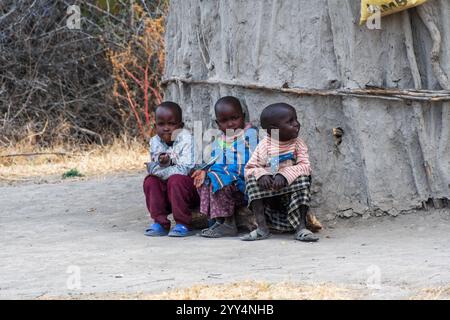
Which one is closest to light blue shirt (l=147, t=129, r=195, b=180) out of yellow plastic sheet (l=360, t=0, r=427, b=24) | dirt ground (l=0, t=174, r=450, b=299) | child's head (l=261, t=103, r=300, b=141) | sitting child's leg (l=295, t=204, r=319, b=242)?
dirt ground (l=0, t=174, r=450, b=299)

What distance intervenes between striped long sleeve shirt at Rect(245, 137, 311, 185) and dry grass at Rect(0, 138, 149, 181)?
3.91m

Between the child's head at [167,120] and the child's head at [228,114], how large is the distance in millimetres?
376

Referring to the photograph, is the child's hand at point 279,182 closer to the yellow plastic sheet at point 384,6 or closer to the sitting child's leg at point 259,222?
the sitting child's leg at point 259,222

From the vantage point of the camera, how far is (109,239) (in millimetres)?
6176

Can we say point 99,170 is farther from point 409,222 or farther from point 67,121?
point 409,222

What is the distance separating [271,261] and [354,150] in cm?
132

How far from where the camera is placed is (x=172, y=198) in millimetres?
6207

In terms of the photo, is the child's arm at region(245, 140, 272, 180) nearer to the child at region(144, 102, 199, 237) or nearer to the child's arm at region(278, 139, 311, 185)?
the child's arm at region(278, 139, 311, 185)

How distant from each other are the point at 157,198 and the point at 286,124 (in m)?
1.05

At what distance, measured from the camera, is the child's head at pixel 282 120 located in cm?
587

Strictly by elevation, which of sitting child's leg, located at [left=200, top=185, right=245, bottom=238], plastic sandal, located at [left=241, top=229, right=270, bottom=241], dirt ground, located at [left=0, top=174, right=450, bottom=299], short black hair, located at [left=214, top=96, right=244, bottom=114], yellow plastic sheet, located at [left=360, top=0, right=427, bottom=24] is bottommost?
dirt ground, located at [left=0, top=174, right=450, bottom=299]

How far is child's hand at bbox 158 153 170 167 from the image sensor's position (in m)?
6.27

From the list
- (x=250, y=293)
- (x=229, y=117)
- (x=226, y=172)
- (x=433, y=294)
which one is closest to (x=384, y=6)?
(x=229, y=117)

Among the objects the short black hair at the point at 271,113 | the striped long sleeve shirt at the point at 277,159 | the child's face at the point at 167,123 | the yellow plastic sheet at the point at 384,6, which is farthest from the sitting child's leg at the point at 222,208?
the yellow plastic sheet at the point at 384,6
